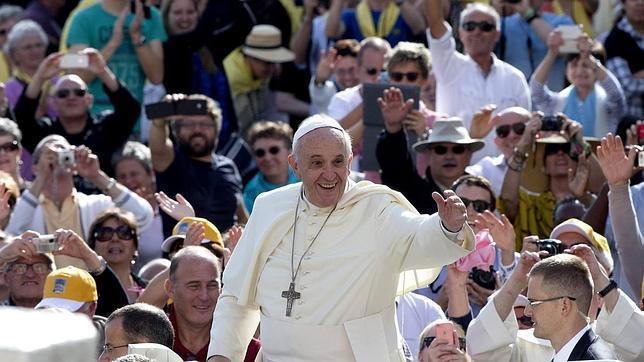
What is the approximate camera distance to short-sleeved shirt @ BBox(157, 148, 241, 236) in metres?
10.7

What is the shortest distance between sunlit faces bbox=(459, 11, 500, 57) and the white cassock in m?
5.19

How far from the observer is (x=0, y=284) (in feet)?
28.2

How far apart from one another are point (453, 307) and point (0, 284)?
102 inches

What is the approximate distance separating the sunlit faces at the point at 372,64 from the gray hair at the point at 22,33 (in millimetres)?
2948

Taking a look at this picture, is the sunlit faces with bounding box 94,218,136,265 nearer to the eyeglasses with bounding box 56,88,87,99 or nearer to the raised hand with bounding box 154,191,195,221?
the raised hand with bounding box 154,191,195,221

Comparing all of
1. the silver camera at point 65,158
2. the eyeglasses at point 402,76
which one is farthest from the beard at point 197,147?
the eyeglasses at point 402,76

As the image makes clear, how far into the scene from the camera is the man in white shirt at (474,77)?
448 inches

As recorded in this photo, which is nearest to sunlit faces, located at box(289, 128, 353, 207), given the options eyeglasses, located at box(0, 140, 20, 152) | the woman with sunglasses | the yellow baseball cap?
the yellow baseball cap

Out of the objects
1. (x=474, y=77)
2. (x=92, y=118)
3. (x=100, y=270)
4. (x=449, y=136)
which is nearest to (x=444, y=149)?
(x=449, y=136)

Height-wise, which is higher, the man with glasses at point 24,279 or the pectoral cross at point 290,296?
the pectoral cross at point 290,296

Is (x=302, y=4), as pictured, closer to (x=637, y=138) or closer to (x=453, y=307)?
(x=637, y=138)

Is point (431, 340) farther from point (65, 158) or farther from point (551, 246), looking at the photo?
point (65, 158)

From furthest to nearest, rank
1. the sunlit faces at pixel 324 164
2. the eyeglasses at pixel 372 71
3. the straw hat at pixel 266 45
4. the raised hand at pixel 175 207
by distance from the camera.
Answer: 1. the straw hat at pixel 266 45
2. the eyeglasses at pixel 372 71
3. the raised hand at pixel 175 207
4. the sunlit faces at pixel 324 164

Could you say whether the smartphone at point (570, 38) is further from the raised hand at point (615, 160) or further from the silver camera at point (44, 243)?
the silver camera at point (44, 243)
